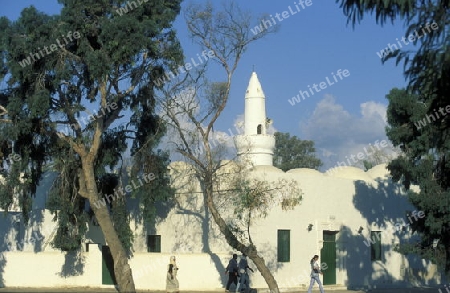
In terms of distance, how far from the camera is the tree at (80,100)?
22.7 meters

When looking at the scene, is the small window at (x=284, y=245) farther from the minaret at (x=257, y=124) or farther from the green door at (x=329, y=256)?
the minaret at (x=257, y=124)

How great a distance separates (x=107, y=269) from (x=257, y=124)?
39.8ft

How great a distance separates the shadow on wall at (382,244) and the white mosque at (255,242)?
4cm

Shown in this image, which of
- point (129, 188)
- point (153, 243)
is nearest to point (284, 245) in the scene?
point (153, 243)

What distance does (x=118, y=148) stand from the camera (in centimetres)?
2650

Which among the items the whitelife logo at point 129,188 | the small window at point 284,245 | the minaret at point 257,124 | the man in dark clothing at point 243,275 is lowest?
the man in dark clothing at point 243,275

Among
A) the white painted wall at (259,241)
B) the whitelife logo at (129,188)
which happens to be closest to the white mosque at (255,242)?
the white painted wall at (259,241)

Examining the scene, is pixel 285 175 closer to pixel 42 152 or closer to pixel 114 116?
pixel 114 116

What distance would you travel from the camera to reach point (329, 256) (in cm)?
3002

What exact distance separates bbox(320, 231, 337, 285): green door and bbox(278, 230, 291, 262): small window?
2.23 metres

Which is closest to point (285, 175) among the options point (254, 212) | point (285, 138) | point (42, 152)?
point (254, 212)

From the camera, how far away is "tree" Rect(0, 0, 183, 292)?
893 inches

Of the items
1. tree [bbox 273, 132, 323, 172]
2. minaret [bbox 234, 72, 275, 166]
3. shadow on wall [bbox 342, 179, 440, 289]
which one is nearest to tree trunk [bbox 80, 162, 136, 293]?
shadow on wall [bbox 342, 179, 440, 289]

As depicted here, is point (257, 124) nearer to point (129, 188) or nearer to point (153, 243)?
point (153, 243)
